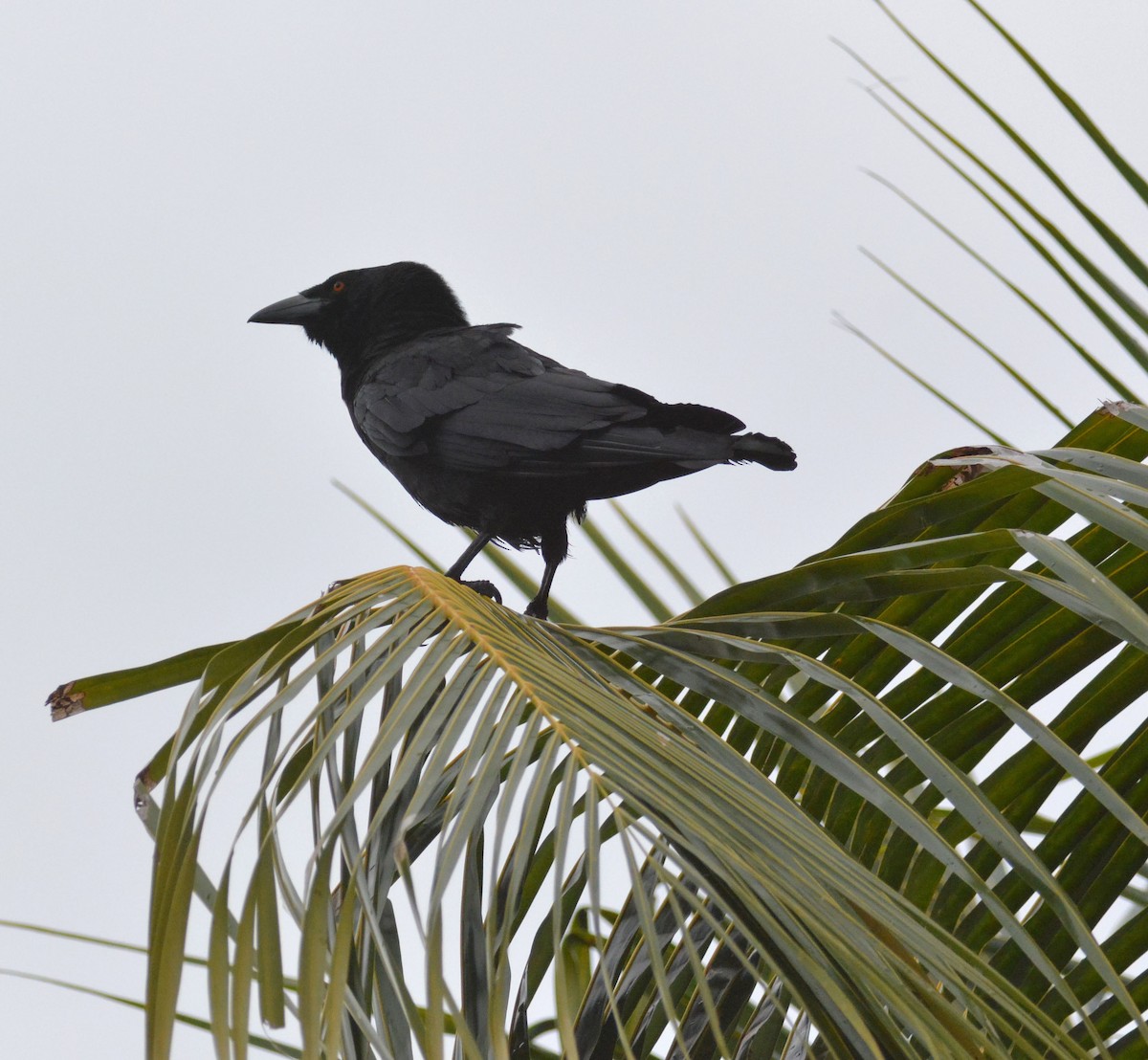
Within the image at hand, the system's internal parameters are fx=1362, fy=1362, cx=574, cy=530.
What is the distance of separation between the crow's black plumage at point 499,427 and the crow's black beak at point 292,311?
0.14m

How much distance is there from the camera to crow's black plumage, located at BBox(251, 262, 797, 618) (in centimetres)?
310

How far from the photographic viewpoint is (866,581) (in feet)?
4.86

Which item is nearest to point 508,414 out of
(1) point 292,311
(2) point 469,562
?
(2) point 469,562

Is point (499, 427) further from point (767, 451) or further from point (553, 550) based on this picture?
point (767, 451)

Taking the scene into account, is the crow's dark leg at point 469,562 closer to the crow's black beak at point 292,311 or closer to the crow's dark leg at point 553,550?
the crow's dark leg at point 553,550

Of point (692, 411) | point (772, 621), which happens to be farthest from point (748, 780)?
point (692, 411)

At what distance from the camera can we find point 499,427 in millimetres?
3605

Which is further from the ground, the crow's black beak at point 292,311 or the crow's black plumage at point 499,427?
the crow's black beak at point 292,311

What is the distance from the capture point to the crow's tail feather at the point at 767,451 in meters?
2.77

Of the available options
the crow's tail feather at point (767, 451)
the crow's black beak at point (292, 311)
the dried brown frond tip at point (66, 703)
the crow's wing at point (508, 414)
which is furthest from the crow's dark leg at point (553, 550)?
the dried brown frond tip at point (66, 703)

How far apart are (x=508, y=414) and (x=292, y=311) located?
5.41 ft

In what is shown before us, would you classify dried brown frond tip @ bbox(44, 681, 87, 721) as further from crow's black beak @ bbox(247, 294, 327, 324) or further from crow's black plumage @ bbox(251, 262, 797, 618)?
crow's black beak @ bbox(247, 294, 327, 324)

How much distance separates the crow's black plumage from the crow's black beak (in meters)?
0.14

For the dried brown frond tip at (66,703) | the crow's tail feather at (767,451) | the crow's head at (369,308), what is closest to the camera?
the dried brown frond tip at (66,703)
